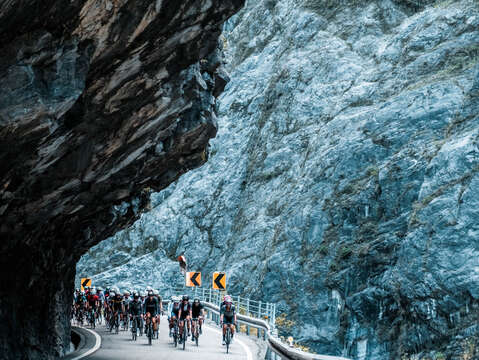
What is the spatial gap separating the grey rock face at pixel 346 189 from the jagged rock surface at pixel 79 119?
44.5 feet

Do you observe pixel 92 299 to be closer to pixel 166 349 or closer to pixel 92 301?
pixel 92 301

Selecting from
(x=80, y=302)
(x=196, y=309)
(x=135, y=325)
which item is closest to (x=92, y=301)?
(x=80, y=302)

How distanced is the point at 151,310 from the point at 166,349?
8.46 feet

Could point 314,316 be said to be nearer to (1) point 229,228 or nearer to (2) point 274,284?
(2) point 274,284

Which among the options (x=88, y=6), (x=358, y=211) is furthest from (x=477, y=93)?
(x=88, y=6)

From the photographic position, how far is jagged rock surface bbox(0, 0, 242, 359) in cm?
914

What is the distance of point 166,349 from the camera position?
19219 mm

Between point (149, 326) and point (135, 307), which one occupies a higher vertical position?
point (135, 307)

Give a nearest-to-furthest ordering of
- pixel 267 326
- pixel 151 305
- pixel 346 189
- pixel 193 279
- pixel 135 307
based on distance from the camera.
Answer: pixel 151 305 < pixel 267 326 < pixel 135 307 < pixel 193 279 < pixel 346 189

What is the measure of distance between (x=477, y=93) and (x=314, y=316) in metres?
15.5

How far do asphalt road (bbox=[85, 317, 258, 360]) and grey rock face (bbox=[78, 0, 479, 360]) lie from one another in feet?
27.2

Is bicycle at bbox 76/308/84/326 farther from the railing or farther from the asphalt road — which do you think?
the asphalt road

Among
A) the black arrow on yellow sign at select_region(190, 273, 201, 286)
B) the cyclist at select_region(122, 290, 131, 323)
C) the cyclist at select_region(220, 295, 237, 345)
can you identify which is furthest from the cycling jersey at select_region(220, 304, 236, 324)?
the black arrow on yellow sign at select_region(190, 273, 201, 286)

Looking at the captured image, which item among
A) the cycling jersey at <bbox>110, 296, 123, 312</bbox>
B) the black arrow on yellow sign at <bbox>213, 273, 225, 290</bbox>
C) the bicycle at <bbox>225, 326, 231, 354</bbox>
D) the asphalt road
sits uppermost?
the black arrow on yellow sign at <bbox>213, 273, 225, 290</bbox>
